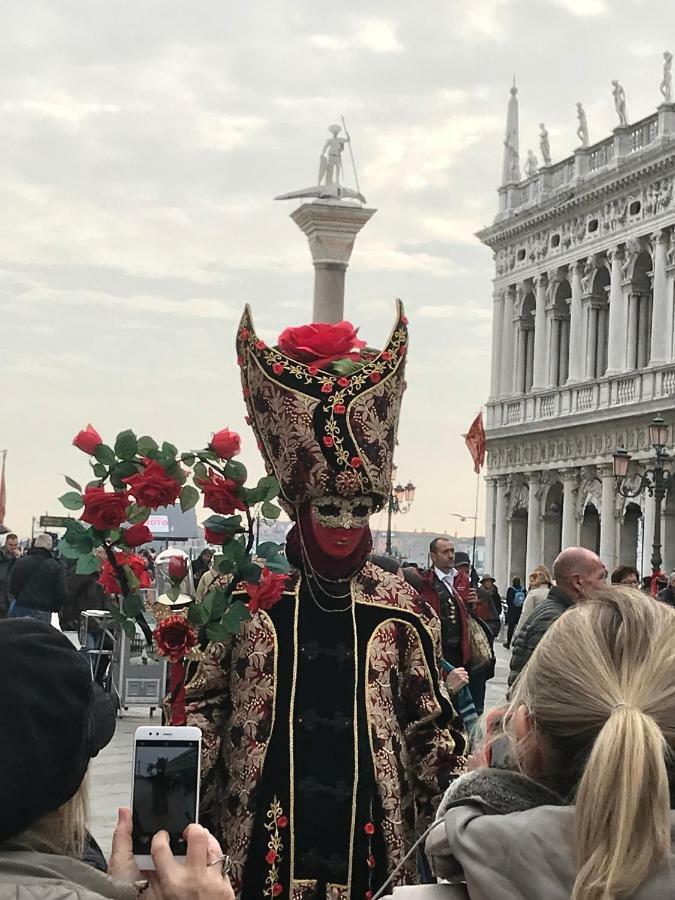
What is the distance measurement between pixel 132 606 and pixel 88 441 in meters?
0.44

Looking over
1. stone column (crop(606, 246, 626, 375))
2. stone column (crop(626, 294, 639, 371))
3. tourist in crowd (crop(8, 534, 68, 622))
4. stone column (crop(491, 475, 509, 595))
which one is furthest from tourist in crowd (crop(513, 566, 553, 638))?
stone column (crop(491, 475, 509, 595))

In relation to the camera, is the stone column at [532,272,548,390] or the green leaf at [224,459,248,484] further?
the stone column at [532,272,548,390]

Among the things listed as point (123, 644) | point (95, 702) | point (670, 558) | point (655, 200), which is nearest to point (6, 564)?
point (123, 644)

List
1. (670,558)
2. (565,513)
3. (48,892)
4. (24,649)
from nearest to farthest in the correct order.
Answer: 1. (48,892)
2. (24,649)
3. (670,558)
4. (565,513)

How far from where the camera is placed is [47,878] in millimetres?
1833

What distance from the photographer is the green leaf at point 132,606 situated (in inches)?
156

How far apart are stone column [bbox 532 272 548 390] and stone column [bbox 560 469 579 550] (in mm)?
3796

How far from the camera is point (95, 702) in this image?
2016 millimetres

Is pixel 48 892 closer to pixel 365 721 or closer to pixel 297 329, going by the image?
pixel 365 721

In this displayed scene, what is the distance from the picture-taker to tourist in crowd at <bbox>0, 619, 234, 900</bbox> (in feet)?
6.06

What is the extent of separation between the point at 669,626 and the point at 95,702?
2.38 feet


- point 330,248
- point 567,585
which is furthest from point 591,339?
point 567,585

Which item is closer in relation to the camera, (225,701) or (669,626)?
(669,626)

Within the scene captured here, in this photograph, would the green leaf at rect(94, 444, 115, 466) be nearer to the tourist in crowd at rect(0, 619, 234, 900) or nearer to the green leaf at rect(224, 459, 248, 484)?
the green leaf at rect(224, 459, 248, 484)
